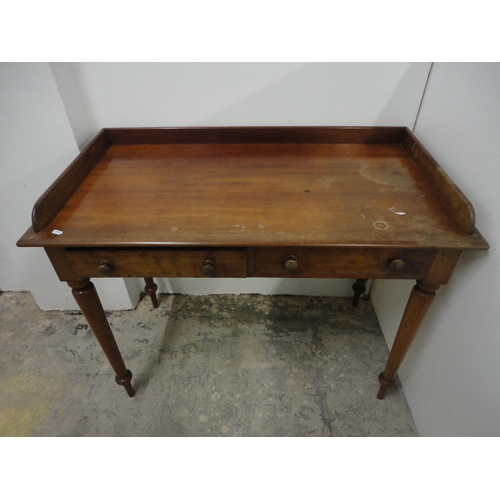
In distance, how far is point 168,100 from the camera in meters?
1.30

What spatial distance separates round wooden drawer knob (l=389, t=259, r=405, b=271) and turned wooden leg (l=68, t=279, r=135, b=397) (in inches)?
35.4

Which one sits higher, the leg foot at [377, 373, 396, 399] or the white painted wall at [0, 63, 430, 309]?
the white painted wall at [0, 63, 430, 309]

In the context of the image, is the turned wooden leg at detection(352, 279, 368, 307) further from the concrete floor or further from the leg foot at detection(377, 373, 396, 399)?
the leg foot at detection(377, 373, 396, 399)

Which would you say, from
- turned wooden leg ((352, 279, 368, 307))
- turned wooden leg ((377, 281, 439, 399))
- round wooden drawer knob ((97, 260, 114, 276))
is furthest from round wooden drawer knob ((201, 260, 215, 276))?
turned wooden leg ((352, 279, 368, 307))

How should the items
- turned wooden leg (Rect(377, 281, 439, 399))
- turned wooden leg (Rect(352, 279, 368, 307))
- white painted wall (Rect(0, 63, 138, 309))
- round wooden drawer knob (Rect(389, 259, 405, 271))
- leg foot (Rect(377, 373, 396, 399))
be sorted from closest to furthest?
round wooden drawer knob (Rect(389, 259, 405, 271)) < turned wooden leg (Rect(377, 281, 439, 399)) < white painted wall (Rect(0, 63, 138, 309)) < leg foot (Rect(377, 373, 396, 399)) < turned wooden leg (Rect(352, 279, 368, 307))

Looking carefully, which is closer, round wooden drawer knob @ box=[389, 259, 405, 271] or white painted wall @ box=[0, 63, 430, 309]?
round wooden drawer knob @ box=[389, 259, 405, 271]

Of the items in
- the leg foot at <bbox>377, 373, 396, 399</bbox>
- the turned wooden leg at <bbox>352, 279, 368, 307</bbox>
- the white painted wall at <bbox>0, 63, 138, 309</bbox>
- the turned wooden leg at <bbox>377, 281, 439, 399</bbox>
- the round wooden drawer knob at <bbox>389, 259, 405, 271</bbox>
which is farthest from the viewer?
the turned wooden leg at <bbox>352, 279, 368, 307</bbox>

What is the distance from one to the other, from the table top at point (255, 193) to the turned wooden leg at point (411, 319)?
20 centimetres

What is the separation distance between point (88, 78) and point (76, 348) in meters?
1.21

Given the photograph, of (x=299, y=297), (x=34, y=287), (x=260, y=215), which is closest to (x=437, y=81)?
(x=260, y=215)

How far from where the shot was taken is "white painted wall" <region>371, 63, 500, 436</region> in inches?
34.8

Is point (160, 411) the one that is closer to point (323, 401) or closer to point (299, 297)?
point (323, 401)

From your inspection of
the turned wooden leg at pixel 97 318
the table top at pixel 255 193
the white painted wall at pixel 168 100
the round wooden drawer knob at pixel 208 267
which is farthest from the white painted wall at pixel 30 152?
the round wooden drawer knob at pixel 208 267

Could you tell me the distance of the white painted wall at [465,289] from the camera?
884mm
